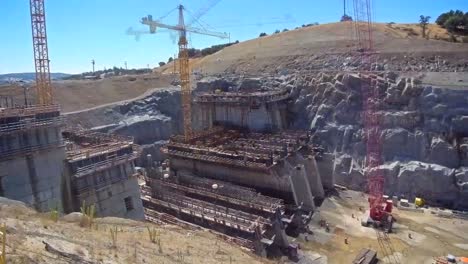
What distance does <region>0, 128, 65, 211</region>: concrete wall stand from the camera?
25.0 meters

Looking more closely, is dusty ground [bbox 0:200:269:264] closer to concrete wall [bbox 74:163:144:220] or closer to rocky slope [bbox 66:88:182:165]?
concrete wall [bbox 74:163:144:220]

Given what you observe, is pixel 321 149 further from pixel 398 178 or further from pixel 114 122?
pixel 114 122

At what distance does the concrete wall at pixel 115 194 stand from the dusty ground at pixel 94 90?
3212 centimetres

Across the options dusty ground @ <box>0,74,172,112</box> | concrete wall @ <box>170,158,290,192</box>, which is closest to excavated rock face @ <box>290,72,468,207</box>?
concrete wall @ <box>170,158,290,192</box>

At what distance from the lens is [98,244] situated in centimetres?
1500

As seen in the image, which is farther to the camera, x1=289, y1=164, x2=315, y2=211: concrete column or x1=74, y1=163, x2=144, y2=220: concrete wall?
x1=289, y1=164, x2=315, y2=211: concrete column

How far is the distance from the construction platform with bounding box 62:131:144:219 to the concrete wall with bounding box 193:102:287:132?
93.2 feet

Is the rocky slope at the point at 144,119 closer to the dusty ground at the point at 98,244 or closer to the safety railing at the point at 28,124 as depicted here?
the safety railing at the point at 28,124

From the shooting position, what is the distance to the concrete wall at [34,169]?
82.1 feet

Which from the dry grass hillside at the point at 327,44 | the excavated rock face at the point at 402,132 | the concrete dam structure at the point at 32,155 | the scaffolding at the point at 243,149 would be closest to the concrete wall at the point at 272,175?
the scaffolding at the point at 243,149

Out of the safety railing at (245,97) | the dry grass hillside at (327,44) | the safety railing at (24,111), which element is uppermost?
the dry grass hillside at (327,44)

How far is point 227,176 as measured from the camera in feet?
145

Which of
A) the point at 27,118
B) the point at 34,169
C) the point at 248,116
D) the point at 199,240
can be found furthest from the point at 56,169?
the point at 248,116

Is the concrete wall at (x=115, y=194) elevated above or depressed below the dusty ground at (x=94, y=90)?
below
